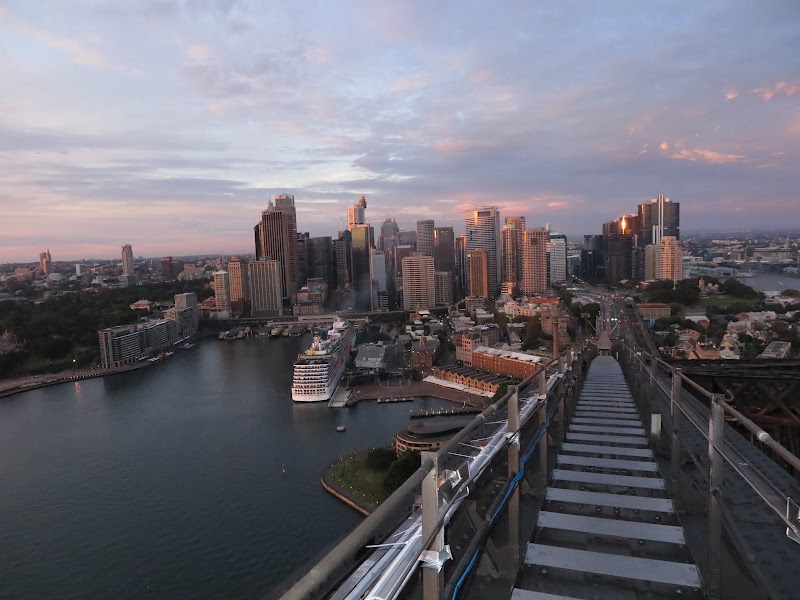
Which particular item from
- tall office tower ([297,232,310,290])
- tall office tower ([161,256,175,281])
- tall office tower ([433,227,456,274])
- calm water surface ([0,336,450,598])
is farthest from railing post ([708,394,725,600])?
tall office tower ([161,256,175,281])

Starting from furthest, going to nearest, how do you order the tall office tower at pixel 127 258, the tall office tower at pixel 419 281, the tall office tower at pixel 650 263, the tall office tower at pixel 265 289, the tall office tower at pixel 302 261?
the tall office tower at pixel 127 258 → the tall office tower at pixel 302 261 → the tall office tower at pixel 650 263 → the tall office tower at pixel 265 289 → the tall office tower at pixel 419 281

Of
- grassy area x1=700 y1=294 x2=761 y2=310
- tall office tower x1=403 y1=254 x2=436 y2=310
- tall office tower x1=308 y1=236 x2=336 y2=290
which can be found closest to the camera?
grassy area x1=700 y1=294 x2=761 y2=310

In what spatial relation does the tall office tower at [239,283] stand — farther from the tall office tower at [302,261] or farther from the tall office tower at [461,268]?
the tall office tower at [461,268]

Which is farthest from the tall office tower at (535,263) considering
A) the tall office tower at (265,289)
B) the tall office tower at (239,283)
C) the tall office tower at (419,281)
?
the tall office tower at (239,283)

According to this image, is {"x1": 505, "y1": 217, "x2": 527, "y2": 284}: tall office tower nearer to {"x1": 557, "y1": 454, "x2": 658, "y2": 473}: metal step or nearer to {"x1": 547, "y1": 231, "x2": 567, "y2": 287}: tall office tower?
{"x1": 547, "y1": 231, "x2": 567, "y2": 287}: tall office tower

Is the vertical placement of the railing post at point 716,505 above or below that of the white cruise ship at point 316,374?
above

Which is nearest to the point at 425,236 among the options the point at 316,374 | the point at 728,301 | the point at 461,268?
the point at 461,268

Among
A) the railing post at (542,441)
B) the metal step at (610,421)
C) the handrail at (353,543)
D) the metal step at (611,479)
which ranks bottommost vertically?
the metal step at (610,421)
